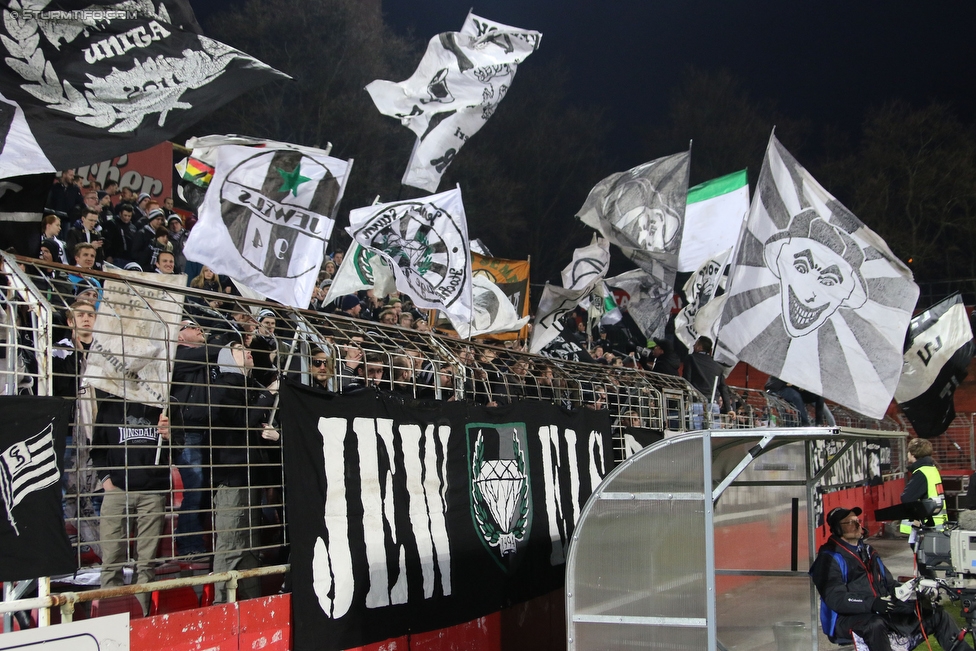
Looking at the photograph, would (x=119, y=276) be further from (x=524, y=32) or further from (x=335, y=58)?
(x=335, y=58)

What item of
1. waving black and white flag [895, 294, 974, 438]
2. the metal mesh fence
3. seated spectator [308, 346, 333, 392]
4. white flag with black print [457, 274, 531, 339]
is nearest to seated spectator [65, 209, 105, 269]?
the metal mesh fence

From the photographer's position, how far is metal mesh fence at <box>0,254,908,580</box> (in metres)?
5.32

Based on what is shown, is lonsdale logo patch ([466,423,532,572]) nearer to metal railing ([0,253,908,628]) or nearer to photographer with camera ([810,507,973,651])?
metal railing ([0,253,908,628])

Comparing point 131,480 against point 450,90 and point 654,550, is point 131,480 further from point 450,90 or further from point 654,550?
point 450,90

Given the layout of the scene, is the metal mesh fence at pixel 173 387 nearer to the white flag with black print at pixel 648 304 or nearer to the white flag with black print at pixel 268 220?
the white flag with black print at pixel 268 220

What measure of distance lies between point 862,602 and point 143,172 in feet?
49.5

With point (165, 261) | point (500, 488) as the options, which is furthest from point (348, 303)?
point (500, 488)

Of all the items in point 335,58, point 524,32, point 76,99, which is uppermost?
point 335,58

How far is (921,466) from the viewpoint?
38.8ft

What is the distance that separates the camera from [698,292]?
16.0 meters

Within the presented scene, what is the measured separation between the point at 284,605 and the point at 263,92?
2697cm

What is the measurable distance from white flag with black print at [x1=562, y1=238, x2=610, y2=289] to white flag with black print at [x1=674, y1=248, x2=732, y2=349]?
1696 mm

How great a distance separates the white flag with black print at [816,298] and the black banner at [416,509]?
219 cm

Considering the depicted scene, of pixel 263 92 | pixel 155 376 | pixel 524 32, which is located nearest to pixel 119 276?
pixel 155 376
